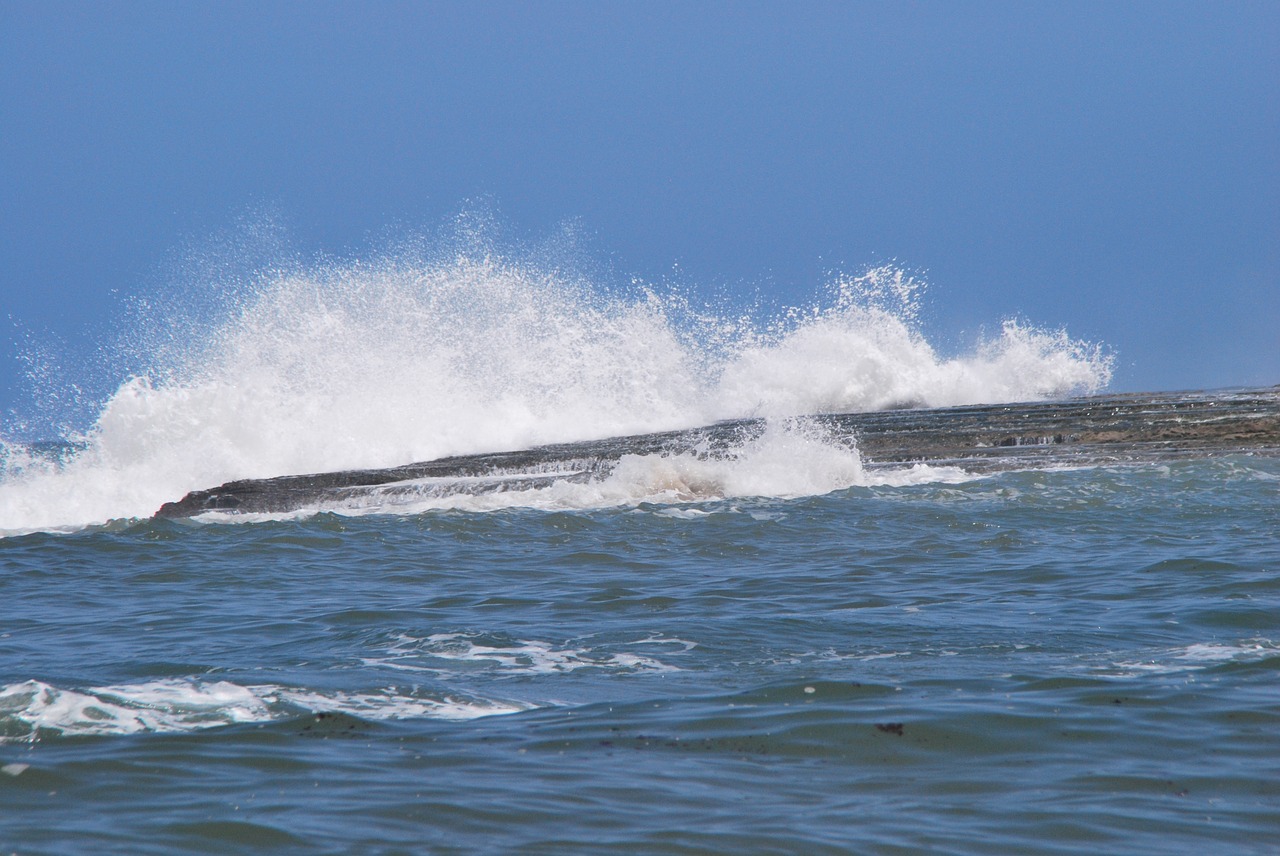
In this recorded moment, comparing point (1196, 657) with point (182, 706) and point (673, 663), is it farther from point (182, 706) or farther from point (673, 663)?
point (182, 706)

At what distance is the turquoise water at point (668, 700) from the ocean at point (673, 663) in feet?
0.08

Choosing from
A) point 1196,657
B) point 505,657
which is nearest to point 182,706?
point 505,657

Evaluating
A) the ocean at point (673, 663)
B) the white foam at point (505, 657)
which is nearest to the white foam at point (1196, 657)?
the ocean at point (673, 663)

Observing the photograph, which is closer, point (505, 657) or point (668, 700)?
point (668, 700)

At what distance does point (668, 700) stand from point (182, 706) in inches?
80.1

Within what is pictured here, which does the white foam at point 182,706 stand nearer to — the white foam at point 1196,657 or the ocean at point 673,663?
the ocean at point 673,663

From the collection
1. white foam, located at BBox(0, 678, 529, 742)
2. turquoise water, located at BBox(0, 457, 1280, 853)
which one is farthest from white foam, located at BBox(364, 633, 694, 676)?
white foam, located at BBox(0, 678, 529, 742)

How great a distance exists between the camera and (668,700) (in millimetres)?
4891

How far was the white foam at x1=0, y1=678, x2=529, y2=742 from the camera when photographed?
4551 mm

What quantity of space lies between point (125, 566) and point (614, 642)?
20.2 ft

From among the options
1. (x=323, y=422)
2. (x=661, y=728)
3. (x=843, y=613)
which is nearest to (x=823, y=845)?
(x=661, y=728)

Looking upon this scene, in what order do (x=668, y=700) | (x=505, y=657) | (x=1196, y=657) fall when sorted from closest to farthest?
(x=668, y=700) → (x=1196, y=657) → (x=505, y=657)

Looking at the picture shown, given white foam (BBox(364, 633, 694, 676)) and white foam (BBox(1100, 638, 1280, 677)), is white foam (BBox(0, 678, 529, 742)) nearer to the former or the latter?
white foam (BBox(364, 633, 694, 676))

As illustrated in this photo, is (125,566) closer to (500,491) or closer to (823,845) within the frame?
(500,491)
